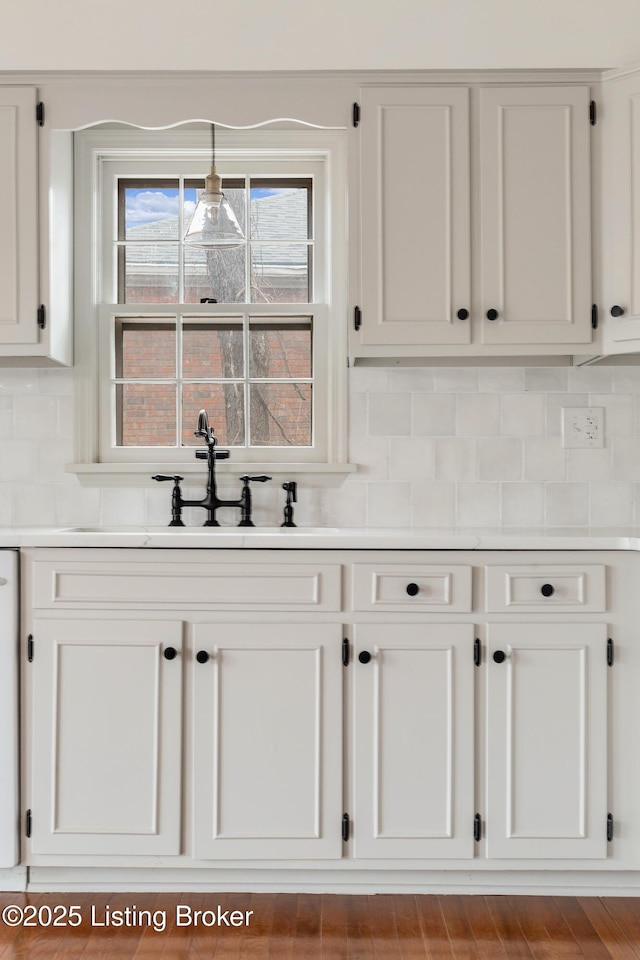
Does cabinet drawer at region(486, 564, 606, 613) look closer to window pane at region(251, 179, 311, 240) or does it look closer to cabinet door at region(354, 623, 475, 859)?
cabinet door at region(354, 623, 475, 859)

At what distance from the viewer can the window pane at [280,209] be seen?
115 inches

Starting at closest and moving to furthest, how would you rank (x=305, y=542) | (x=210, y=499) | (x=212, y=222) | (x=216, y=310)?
(x=305, y=542) → (x=212, y=222) → (x=210, y=499) → (x=216, y=310)

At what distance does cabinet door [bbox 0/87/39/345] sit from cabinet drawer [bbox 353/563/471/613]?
4.24 feet

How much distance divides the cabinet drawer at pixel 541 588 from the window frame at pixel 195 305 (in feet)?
2.54

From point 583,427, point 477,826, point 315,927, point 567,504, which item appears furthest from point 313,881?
point 583,427

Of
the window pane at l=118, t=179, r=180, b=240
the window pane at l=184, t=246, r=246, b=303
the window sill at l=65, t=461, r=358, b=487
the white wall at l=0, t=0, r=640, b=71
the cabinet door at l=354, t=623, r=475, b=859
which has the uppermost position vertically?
the white wall at l=0, t=0, r=640, b=71

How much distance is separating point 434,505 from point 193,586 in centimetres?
98

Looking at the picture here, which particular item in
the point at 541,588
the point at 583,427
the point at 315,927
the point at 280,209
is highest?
the point at 280,209

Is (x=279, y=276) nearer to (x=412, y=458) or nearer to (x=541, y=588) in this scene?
(x=412, y=458)

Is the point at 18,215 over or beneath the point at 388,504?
over

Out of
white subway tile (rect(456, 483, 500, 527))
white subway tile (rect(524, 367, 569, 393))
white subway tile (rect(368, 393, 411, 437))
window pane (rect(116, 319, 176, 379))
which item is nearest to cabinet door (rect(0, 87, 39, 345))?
window pane (rect(116, 319, 176, 379))

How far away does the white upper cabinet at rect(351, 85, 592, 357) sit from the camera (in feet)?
8.00

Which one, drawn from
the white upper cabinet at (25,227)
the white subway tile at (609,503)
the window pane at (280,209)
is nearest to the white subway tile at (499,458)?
the white subway tile at (609,503)

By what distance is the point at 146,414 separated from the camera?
293cm
